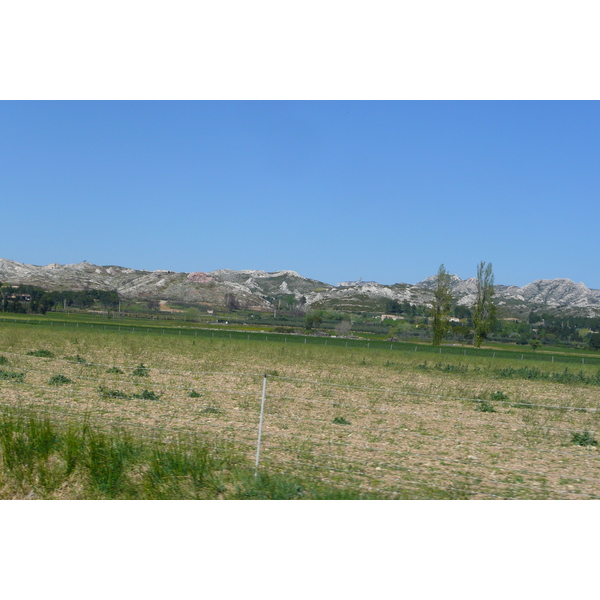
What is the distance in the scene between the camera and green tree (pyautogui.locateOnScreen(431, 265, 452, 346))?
95750 mm

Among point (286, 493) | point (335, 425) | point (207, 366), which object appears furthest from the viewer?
point (207, 366)

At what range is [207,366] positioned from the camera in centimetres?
2336

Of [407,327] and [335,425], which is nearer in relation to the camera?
[335,425]

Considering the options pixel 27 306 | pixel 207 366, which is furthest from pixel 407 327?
pixel 207 366

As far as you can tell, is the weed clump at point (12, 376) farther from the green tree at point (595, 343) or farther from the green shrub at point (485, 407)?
the green tree at point (595, 343)

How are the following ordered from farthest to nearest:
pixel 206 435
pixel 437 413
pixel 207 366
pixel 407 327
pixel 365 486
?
pixel 407 327
pixel 207 366
pixel 437 413
pixel 206 435
pixel 365 486

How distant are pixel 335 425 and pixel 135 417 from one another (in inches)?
158

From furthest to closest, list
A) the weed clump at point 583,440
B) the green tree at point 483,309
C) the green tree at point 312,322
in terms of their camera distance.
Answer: the green tree at point 312,322 < the green tree at point 483,309 < the weed clump at point 583,440

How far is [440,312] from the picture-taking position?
97562 millimetres

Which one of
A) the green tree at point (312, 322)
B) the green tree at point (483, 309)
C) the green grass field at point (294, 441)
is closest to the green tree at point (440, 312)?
the green tree at point (483, 309)

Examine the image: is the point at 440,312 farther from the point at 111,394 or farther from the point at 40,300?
the point at 40,300

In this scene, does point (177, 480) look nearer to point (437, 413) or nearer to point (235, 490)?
point (235, 490)

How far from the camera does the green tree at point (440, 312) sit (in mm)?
95750

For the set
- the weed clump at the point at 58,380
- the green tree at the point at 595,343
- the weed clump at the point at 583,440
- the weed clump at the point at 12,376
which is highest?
the weed clump at the point at 583,440
